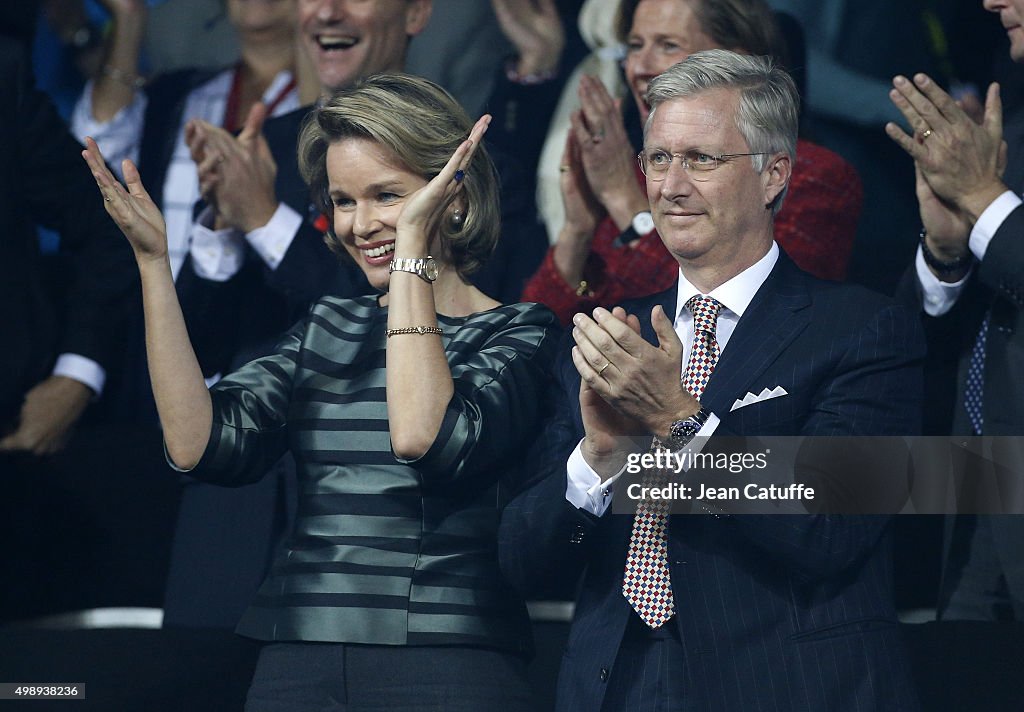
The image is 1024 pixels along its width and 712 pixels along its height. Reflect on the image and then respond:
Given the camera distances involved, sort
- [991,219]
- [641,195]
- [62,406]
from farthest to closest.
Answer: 1. [62,406]
2. [641,195]
3. [991,219]

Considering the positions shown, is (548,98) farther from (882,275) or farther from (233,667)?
(233,667)

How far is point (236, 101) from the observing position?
3.74 meters

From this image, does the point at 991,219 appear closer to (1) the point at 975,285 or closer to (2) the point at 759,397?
(1) the point at 975,285

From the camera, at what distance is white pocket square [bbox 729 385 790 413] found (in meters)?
2.17

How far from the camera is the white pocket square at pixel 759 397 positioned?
2168mm

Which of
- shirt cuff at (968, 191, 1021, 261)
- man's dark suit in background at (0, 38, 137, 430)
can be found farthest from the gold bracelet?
man's dark suit in background at (0, 38, 137, 430)

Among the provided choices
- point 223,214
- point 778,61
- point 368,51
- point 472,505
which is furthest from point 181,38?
point 472,505

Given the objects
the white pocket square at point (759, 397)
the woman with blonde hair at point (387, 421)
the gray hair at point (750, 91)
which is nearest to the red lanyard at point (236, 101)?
the woman with blonde hair at point (387, 421)

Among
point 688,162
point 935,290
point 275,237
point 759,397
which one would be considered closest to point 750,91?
point 688,162

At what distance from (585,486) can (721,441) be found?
0.70 ft

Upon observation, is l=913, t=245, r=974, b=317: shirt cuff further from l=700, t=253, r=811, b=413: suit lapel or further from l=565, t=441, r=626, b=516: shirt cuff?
l=565, t=441, r=626, b=516: shirt cuff

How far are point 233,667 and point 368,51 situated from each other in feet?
4.86
